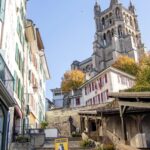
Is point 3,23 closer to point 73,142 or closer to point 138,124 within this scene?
point 73,142

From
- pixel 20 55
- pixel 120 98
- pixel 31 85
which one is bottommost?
pixel 120 98

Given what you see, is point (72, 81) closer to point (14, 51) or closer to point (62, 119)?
point (62, 119)

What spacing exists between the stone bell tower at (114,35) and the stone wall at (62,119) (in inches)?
1749

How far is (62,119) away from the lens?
44.3 meters

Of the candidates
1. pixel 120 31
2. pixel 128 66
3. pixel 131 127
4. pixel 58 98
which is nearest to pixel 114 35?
pixel 120 31

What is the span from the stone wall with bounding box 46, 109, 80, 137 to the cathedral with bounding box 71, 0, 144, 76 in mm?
41719

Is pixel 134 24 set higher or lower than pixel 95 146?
higher

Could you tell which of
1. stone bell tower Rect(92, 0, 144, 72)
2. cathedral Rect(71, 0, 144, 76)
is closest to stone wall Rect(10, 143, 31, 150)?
cathedral Rect(71, 0, 144, 76)

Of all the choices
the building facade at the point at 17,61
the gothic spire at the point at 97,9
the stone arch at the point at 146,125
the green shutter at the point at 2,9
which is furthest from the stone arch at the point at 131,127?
the gothic spire at the point at 97,9

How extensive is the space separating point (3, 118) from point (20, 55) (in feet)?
42.0

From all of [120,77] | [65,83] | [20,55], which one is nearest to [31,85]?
[20,55]

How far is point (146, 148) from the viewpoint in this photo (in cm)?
2225

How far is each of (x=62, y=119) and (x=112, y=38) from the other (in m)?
55.6

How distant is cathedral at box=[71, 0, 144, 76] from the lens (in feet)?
294
